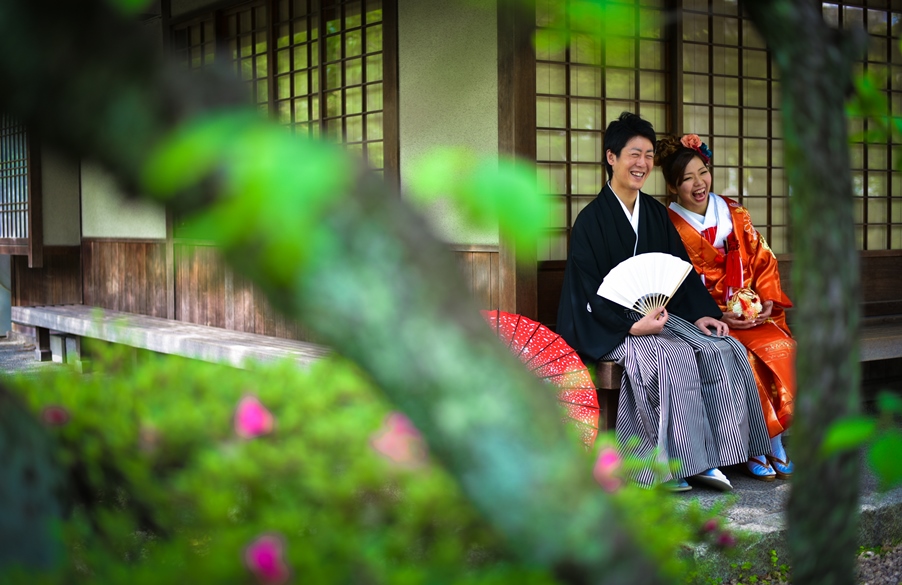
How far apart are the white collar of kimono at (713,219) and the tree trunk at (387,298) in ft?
14.8

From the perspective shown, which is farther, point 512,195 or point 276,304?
point 276,304

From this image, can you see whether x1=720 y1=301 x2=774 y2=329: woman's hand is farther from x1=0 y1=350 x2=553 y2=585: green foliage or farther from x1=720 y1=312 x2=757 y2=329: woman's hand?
x1=0 y1=350 x2=553 y2=585: green foliage

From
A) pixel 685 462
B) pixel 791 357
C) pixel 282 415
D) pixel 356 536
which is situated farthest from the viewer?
pixel 791 357

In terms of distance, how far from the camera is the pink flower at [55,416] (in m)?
1.92


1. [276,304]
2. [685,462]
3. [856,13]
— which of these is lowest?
[685,462]

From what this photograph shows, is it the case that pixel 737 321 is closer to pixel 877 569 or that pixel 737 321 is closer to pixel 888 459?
pixel 877 569

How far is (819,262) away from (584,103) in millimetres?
4563

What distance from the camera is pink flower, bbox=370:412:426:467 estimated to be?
1.66 meters

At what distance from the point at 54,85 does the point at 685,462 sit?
13.1 ft

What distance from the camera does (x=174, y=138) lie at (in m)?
0.93

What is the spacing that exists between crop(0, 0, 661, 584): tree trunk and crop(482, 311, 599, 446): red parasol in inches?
128

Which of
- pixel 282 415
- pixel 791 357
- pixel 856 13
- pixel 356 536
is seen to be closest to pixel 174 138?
pixel 356 536

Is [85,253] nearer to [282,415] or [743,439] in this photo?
[743,439]

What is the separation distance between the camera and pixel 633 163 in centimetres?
487
